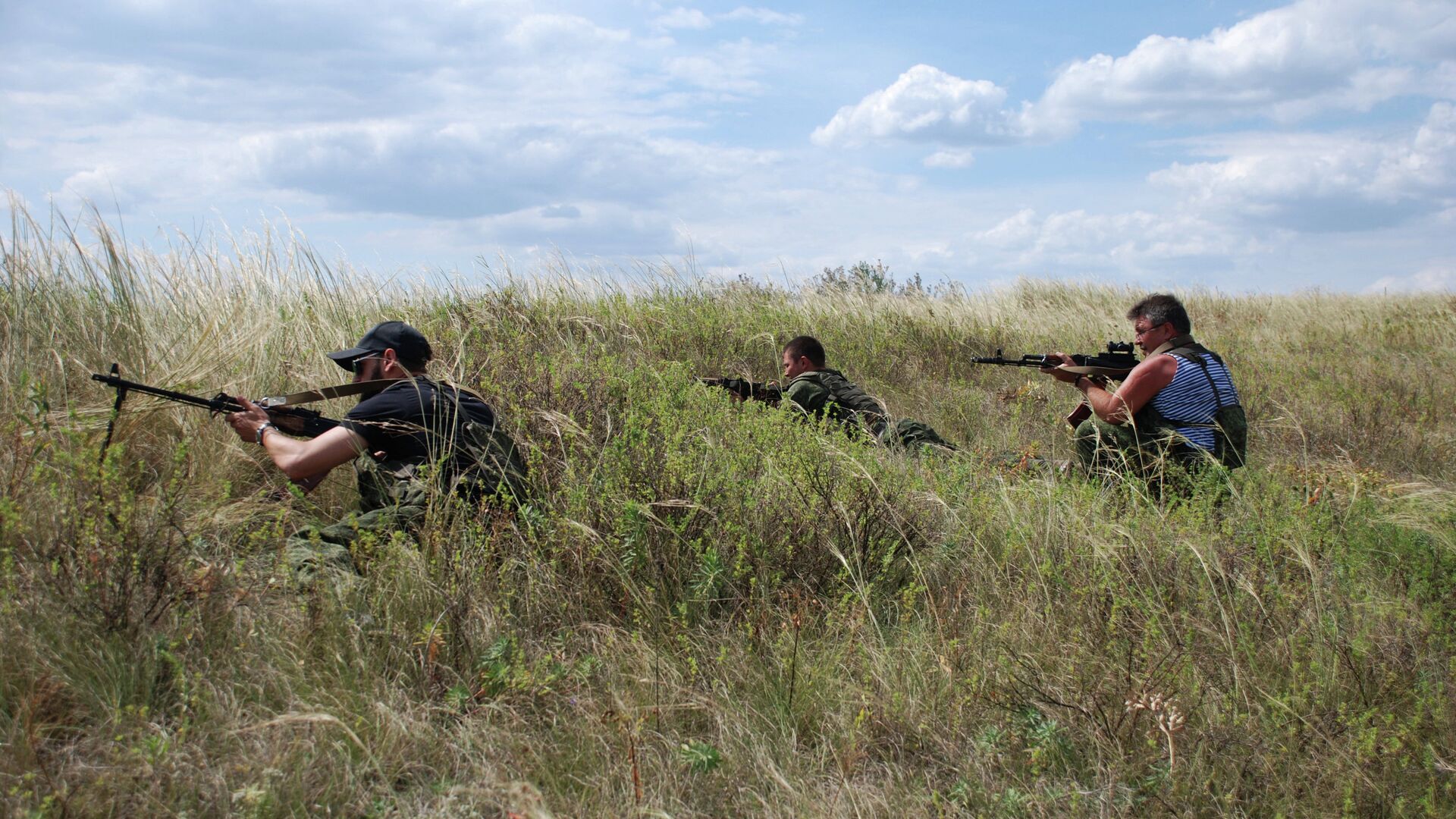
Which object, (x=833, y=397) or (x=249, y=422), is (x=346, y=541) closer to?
(x=249, y=422)

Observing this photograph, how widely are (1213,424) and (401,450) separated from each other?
13.6 feet

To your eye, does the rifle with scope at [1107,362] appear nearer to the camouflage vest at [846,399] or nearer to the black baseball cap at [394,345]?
the camouflage vest at [846,399]

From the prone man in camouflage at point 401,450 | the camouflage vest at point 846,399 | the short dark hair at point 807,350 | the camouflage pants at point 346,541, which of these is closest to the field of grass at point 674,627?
the camouflage pants at point 346,541

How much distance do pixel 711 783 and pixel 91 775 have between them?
4.56 feet

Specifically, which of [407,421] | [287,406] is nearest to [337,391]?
[287,406]

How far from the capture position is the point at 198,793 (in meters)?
2.03

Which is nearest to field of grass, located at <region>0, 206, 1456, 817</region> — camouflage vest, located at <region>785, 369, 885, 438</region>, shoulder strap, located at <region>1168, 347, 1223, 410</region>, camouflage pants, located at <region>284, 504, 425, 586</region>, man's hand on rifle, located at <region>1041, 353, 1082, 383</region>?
camouflage pants, located at <region>284, 504, 425, 586</region>

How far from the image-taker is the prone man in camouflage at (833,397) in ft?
19.3

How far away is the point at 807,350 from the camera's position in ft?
21.1

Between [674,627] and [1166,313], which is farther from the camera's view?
[1166,313]

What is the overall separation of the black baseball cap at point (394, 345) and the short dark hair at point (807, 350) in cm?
302

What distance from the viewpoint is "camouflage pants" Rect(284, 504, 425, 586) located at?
2898mm

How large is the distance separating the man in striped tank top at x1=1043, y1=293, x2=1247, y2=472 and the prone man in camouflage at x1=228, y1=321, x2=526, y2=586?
10.1 feet

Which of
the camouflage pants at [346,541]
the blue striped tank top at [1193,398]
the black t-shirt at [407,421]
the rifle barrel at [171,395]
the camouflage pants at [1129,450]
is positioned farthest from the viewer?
the blue striped tank top at [1193,398]
